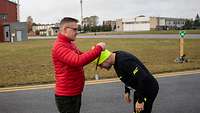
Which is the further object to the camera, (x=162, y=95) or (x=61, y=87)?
(x=162, y=95)

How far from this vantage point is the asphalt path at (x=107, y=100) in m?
8.86

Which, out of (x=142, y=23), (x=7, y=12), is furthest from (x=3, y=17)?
(x=142, y=23)

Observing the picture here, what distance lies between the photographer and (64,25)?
5.00 m

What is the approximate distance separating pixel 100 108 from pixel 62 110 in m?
3.65

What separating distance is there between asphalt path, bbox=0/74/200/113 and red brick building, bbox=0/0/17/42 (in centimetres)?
6153

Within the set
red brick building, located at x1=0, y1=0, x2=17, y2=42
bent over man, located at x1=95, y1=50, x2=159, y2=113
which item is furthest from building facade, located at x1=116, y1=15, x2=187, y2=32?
bent over man, located at x1=95, y1=50, x2=159, y2=113

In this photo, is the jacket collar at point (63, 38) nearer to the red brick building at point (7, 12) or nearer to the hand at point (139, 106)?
the hand at point (139, 106)

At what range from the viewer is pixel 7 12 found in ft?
245

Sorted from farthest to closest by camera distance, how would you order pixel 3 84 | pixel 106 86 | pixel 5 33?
1. pixel 5 33
2. pixel 3 84
3. pixel 106 86

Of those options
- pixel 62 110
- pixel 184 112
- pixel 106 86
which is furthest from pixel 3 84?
pixel 62 110

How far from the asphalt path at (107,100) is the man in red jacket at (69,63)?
344 cm

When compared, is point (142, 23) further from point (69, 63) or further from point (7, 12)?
point (69, 63)

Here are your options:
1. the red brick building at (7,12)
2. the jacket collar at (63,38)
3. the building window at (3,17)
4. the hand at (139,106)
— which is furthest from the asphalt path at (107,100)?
the building window at (3,17)

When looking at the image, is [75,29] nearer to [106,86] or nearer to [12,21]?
[106,86]
